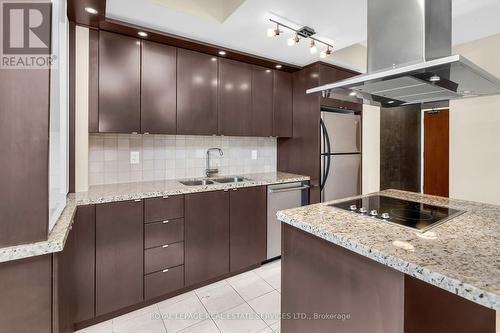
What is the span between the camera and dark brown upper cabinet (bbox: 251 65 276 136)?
288cm

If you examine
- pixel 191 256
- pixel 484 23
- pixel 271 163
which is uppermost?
pixel 484 23

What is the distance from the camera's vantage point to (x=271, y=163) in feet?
11.4

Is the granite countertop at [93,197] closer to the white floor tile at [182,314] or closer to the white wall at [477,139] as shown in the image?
the white floor tile at [182,314]

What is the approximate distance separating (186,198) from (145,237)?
442 mm

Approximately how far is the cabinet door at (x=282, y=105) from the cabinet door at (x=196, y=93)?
84 cm

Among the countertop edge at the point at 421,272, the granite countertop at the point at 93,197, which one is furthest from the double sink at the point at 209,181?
the countertop edge at the point at 421,272

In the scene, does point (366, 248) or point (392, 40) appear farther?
point (392, 40)

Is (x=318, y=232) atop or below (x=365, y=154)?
below

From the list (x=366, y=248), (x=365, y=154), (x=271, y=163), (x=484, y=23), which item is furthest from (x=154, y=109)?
(x=484, y=23)

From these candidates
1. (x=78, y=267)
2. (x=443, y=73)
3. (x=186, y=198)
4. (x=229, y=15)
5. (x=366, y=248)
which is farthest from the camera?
(x=186, y=198)

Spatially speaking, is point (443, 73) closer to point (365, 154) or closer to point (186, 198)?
point (186, 198)

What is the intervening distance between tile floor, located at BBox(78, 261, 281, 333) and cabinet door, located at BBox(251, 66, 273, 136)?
1.67 meters

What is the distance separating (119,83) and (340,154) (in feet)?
8.18

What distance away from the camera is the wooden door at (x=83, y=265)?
1709 mm
